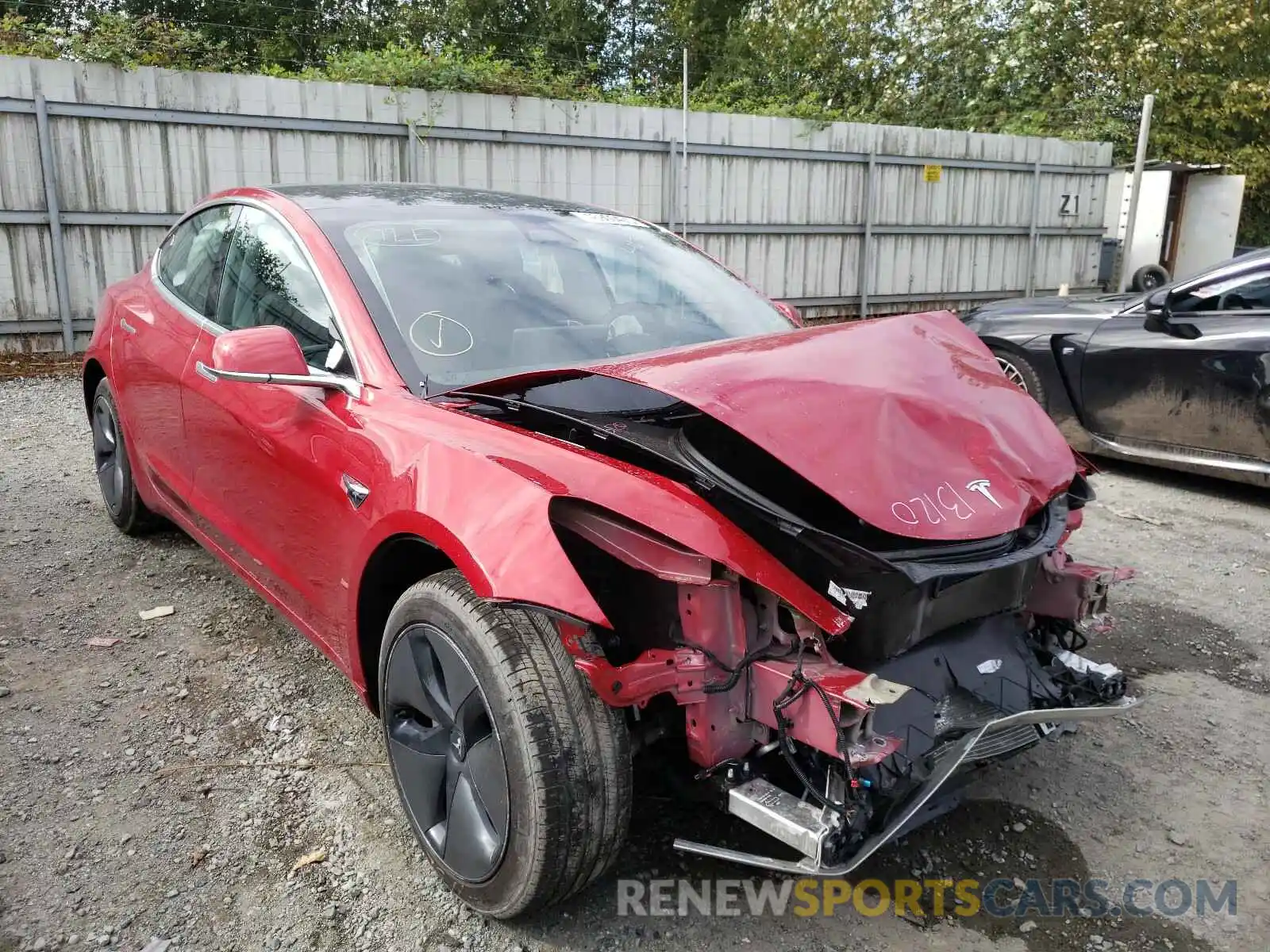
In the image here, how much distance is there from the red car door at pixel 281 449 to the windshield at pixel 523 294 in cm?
20

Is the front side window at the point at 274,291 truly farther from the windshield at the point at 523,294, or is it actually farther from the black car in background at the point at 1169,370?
the black car in background at the point at 1169,370

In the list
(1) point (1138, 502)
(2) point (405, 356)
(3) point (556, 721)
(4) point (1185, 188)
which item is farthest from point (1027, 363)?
(4) point (1185, 188)

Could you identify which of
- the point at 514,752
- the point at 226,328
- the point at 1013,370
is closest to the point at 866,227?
the point at 1013,370

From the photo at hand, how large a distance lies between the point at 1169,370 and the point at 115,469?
215 inches

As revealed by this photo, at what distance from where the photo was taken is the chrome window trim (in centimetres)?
261

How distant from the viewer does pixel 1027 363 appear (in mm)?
6031

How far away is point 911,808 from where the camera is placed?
72.2 inches

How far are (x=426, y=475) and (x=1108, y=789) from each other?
81.4 inches

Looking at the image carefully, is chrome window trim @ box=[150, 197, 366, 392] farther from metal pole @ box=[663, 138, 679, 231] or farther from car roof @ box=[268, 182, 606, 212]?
metal pole @ box=[663, 138, 679, 231]

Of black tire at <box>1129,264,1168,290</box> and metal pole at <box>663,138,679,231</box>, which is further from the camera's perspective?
black tire at <box>1129,264,1168,290</box>

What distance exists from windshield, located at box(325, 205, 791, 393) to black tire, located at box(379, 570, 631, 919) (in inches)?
29.0

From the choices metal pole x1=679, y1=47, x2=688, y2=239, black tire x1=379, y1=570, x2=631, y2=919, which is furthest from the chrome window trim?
metal pole x1=679, y1=47, x2=688, y2=239

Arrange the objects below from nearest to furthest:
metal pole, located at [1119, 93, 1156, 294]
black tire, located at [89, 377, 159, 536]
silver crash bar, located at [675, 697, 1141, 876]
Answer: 1. silver crash bar, located at [675, 697, 1141, 876]
2. black tire, located at [89, 377, 159, 536]
3. metal pole, located at [1119, 93, 1156, 294]

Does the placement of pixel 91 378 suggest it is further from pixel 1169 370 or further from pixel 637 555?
pixel 1169 370
